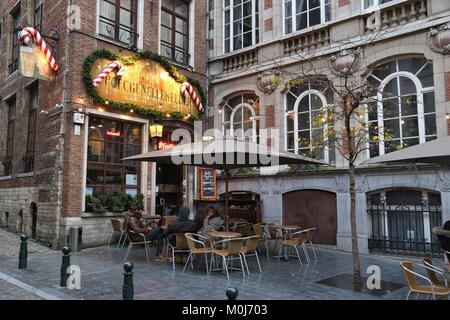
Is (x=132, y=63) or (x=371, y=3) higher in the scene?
(x=371, y=3)

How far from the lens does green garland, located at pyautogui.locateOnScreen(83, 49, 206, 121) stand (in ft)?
36.3

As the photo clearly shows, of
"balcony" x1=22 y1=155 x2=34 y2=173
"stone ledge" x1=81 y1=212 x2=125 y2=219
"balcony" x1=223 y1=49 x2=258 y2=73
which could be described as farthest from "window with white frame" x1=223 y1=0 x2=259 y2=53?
"balcony" x1=22 y1=155 x2=34 y2=173

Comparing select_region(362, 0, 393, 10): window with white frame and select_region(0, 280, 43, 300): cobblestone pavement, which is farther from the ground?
select_region(362, 0, 393, 10): window with white frame

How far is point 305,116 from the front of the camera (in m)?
12.3

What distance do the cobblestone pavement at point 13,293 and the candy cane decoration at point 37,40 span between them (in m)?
6.61

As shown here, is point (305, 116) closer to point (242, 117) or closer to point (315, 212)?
point (242, 117)

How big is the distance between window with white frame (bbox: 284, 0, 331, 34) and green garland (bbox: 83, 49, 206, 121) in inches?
152

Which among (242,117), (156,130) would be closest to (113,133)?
(156,130)

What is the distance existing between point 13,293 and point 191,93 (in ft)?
30.3

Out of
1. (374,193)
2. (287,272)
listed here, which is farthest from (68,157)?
(374,193)

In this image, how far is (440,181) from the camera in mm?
9164

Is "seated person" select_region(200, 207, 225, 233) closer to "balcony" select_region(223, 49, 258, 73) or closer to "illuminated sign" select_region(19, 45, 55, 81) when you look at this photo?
"illuminated sign" select_region(19, 45, 55, 81)

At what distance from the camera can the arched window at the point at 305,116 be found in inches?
461

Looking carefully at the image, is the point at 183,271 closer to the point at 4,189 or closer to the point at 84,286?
the point at 84,286
